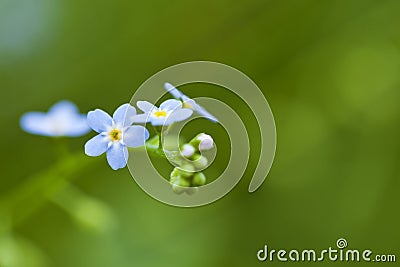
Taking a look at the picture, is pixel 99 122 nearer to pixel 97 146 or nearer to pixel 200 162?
pixel 97 146

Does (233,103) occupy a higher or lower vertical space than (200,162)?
higher

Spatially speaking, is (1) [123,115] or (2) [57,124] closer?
(1) [123,115]

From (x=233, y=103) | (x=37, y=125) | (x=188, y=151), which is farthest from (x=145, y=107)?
(x=233, y=103)

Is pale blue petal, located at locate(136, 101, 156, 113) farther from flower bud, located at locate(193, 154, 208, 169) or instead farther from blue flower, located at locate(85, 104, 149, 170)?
flower bud, located at locate(193, 154, 208, 169)

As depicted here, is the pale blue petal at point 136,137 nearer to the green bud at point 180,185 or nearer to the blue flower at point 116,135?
the blue flower at point 116,135

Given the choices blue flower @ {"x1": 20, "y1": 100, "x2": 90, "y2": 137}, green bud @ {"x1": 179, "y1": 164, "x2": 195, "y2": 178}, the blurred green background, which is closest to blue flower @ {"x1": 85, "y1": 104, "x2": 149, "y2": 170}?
green bud @ {"x1": 179, "y1": 164, "x2": 195, "y2": 178}
